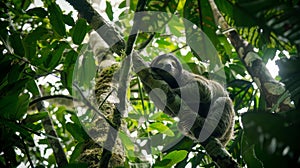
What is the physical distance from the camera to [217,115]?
3502 mm

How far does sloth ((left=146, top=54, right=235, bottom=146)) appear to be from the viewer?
3.39 m

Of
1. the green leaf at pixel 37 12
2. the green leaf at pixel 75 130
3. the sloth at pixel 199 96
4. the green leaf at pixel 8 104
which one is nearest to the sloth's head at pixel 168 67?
the sloth at pixel 199 96

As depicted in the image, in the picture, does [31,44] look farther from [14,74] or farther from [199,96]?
[199,96]

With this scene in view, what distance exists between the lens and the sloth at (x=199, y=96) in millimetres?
3387

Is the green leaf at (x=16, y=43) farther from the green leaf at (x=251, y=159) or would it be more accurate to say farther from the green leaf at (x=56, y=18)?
the green leaf at (x=251, y=159)

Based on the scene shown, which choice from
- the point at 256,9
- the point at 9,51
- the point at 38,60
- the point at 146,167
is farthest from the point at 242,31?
the point at 256,9

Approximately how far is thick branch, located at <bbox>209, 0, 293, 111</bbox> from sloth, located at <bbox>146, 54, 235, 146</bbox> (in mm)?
576

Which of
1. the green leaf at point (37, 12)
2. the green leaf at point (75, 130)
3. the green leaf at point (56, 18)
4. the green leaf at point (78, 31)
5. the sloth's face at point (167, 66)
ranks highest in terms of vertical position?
the green leaf at point (37, 12)

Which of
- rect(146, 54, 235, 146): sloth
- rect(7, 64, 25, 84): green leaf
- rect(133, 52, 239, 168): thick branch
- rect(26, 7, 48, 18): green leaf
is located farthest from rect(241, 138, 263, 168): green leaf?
rect(146, 54, 235, 146): sloth

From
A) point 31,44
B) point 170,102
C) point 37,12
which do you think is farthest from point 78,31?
point 170,102

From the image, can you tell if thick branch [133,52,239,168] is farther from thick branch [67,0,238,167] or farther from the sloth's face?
the sloth's face

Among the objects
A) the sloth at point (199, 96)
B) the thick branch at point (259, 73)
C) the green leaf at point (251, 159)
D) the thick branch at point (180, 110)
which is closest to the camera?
the green leaf at point (251, 159)

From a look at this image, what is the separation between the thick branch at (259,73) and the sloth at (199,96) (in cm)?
58

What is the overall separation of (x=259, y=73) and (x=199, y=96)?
3.61ft
